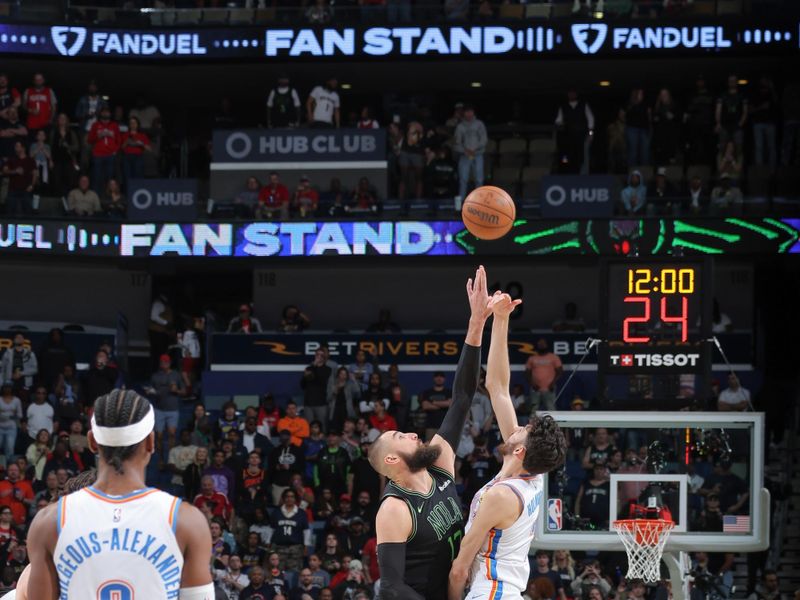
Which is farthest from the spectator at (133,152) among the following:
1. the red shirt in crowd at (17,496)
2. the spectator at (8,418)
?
the red shirt in crowd at (17,496)

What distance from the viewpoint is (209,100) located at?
3047cm

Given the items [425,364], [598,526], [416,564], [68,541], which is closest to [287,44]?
[425,364]

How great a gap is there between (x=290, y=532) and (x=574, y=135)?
9.87 metres

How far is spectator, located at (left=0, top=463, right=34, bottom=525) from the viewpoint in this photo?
64.9ft

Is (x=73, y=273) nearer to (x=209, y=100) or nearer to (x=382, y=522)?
(x=209, y=100)

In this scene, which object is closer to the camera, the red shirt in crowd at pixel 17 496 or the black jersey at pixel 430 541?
the black jersey at pixel 430 541

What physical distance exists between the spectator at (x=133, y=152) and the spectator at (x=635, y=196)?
27.6ft

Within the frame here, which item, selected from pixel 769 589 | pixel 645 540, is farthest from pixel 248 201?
pixel 645 540

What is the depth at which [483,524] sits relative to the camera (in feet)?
23.0

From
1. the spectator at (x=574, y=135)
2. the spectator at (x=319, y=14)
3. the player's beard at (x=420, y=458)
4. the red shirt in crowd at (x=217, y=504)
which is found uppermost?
the spectator at (x=319, y=14)

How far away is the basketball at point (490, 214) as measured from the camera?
1203 cm

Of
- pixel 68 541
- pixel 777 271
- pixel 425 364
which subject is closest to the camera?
pixel 68 541

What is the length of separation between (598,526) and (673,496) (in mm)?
1471

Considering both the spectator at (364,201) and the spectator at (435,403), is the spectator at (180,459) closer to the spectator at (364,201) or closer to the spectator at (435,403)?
the spectator at (435,403)
